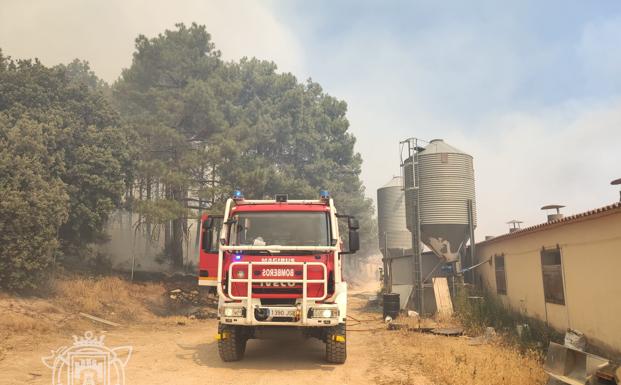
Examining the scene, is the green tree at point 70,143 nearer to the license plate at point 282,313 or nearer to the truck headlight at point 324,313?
the license plate at point 282,313

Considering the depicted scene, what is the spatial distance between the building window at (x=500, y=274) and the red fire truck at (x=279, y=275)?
881cm

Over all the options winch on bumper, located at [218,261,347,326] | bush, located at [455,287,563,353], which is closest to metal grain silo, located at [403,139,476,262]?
bush, located at [455,287,563,353]

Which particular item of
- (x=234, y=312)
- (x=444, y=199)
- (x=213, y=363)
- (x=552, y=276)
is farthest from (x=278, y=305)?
(x=444, y=199)

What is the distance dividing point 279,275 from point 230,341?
73.5 inches

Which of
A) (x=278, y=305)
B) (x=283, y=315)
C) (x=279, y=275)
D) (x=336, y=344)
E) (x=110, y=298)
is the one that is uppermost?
(x=279, y=275)

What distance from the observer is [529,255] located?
13.3 meters

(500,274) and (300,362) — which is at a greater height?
(500,274)

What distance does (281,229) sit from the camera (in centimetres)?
898

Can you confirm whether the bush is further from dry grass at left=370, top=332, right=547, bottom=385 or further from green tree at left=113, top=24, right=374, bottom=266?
green tree at left=113, top=24, right=374, bottom=266

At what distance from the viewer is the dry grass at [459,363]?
25.2ft

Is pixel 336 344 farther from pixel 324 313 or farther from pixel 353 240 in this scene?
pixel 353 240

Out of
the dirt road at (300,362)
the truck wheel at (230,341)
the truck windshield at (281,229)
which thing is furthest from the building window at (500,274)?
the truck wheel at (230,341)

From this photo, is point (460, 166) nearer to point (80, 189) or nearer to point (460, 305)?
point (460, 305)

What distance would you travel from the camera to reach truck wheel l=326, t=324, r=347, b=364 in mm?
8680
